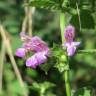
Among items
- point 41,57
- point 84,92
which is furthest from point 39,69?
point 41,57

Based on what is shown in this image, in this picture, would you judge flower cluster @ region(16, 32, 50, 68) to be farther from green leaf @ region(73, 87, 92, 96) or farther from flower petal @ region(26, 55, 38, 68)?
green leaf @ region(73, 87, 92, 96)

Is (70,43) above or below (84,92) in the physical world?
above

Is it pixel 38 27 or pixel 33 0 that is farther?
pixel 38 27

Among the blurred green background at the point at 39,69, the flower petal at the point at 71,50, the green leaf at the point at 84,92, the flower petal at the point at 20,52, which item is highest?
the flower petal at the point at 71,50

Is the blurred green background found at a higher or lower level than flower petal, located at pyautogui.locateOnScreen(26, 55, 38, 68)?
lower

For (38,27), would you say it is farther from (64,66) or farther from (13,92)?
(64,66)

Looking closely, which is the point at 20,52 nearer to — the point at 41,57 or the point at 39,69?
the point at 41,57

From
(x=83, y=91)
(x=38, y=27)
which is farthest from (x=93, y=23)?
(x=38, y=27)

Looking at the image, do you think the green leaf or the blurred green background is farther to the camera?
the blurred green background

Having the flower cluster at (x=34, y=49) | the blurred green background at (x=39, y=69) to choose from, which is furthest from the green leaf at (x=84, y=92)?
the blurred green background at (x=39, y=69)

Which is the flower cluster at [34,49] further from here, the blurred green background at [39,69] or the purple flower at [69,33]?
the blurred green background at [39,69]

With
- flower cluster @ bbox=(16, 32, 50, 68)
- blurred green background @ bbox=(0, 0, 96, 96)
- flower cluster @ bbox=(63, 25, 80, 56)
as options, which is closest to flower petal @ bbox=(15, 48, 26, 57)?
flower cluster @ bbox=(16, 32, 50, 68)
